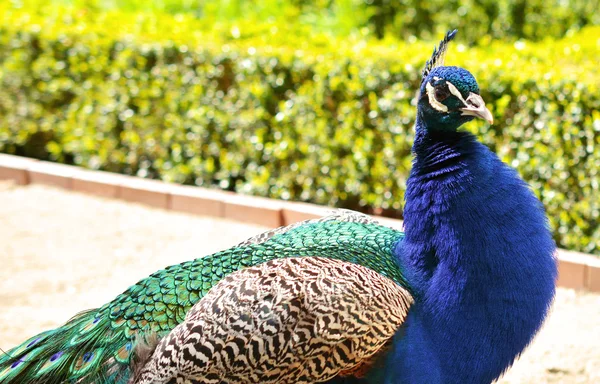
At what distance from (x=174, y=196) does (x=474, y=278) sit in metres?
4.00

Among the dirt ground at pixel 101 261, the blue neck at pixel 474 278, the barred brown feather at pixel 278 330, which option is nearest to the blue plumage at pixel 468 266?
the blue neck at pixel 474 278

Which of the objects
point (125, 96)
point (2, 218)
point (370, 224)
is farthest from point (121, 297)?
point (125, 96)

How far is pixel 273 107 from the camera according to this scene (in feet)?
21.9

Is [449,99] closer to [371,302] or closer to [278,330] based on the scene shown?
[371,302]

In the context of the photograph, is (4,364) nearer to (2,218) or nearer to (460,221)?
(460,221)

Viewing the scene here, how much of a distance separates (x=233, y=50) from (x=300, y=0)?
300cm

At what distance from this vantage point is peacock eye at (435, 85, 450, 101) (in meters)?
3.19

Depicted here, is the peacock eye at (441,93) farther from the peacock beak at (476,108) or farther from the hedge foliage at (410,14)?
the hedge foliage at (410,14)

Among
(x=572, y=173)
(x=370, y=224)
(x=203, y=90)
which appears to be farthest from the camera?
(x=203, y=90)

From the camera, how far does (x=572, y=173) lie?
550cm

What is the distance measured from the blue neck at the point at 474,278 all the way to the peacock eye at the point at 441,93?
209 millimetres

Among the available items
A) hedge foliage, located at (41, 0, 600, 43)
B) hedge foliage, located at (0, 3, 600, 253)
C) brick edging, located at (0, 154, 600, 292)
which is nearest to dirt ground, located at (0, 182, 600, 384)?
brick edging, located at (0, 154, 600, 292)

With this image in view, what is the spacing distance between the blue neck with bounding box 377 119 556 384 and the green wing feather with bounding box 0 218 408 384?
19 centimetres

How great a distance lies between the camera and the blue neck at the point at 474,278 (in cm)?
304
